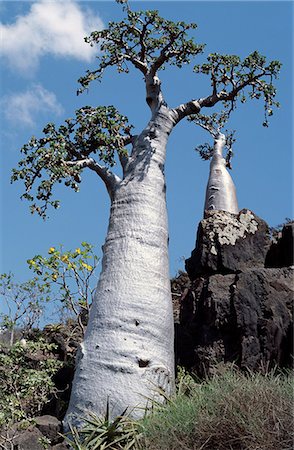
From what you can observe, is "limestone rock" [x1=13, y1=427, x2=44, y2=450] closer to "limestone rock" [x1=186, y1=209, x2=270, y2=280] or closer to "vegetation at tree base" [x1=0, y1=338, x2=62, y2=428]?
"vegetation at tree base" [x1=0, y1=338, x2=62, y2=428]

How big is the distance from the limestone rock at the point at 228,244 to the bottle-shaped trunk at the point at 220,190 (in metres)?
1.94

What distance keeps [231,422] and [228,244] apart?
2.51 m

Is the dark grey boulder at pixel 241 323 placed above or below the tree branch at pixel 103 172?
below

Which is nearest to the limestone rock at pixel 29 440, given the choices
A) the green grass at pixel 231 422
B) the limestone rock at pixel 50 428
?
the limestone rock at pixel 50 428

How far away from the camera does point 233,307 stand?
4.84 metres

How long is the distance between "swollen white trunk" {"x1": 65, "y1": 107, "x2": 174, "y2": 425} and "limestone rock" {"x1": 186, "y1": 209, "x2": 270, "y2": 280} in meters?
0.43

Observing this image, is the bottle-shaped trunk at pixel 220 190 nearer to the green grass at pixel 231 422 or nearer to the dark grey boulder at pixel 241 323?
the dark grey boulder at pixel 241 323

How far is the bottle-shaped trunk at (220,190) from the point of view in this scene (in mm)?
8109

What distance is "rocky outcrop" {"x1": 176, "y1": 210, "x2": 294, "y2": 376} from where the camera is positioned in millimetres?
4660

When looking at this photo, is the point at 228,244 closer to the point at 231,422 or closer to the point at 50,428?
the point at 50,428

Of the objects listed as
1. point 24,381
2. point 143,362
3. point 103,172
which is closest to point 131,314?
point 143,362

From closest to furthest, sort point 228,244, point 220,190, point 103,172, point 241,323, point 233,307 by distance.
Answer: point 241,323
point 233,307
point 228,244
point 103,172
point 220,190

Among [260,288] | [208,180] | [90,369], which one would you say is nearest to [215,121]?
[208,180]

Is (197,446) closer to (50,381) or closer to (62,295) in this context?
(50,381)
